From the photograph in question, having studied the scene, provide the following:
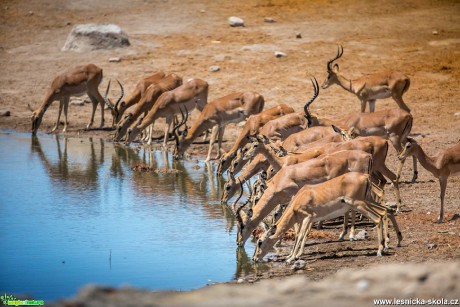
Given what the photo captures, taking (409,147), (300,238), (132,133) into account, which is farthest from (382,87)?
(300,238)

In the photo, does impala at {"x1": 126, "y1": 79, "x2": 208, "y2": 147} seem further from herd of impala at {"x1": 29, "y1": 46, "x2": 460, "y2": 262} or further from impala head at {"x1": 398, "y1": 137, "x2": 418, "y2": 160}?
impala head at {"x1": 398, "y1": 137, "x2": 418, "y2": 160}

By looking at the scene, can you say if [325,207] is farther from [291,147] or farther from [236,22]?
[236,22]

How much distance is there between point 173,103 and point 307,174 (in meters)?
8.57

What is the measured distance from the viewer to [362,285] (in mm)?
6316

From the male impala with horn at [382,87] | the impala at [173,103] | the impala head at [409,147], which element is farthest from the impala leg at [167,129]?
the impala head at [409,147]

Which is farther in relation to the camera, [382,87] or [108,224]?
[382,87]

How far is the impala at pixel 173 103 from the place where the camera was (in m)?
20.2

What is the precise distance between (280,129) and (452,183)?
A: 11.0 ft

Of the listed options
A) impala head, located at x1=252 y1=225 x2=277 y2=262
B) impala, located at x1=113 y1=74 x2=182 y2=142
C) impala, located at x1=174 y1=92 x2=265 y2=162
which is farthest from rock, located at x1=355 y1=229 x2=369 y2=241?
impala, located at x1=113 y1=74 x2=182 y2=142

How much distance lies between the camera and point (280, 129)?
1650 centimetres

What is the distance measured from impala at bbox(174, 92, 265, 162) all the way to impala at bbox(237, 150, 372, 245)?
661 cm

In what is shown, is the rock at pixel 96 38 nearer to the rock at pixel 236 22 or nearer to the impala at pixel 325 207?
the rock at pixel 236 22

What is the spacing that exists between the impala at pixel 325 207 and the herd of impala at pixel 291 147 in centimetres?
1

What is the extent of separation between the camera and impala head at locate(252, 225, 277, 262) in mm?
11000
